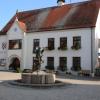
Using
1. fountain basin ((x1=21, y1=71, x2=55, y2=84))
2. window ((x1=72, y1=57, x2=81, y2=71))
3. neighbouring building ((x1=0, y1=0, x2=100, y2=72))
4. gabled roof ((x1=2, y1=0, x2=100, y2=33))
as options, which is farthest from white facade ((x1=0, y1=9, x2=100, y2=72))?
fountain basin ((x1=21, y1=71, x2=55, y2=84))

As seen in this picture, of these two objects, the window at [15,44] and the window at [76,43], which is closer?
the window at [76,43]

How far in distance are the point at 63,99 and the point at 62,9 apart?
102 feet

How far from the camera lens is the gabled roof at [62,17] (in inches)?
1547

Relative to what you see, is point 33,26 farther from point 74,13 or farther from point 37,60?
point 37,60

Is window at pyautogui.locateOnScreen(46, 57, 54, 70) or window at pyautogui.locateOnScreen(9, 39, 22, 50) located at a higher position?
window at pyautogui.locateOnScreen(9, 39, 22, 50)

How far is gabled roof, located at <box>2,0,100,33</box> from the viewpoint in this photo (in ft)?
129

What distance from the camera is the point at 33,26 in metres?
43.8

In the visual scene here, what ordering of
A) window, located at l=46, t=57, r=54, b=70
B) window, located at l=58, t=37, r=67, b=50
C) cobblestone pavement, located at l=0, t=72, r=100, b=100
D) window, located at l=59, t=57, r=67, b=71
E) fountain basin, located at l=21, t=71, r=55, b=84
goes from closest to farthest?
cobblestone pavement, located at l=0, t=72, r=100, b=100 → fountain basin, located at l=21, t=71, r=55, b=84 → window, located at l=59, t=57, r=67, b=71 → window, located at l=58, t=37, r=67, b=50 → window, located at l=46, t=57, r=54, b=70

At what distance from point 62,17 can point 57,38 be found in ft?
12.8

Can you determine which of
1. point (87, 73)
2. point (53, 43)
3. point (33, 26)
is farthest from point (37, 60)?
point (33, 26)

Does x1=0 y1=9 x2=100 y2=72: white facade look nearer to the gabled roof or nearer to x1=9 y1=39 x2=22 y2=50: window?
x1=9 y1=39 x2=22 y2=50: window

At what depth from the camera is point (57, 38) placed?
40.3m

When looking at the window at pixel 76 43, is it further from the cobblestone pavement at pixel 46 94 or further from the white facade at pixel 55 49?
the cobblestone pavement at pixel 46 94

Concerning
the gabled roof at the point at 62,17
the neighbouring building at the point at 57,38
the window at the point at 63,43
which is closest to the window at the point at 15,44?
the neighbouring building at the point at 57,38
